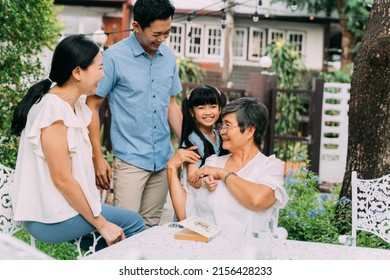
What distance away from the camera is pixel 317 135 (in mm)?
11102

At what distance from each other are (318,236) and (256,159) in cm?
197

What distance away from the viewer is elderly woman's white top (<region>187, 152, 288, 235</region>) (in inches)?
134

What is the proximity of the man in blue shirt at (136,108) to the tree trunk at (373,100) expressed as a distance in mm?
1759

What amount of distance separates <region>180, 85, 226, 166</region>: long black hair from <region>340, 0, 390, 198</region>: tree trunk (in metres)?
1.69

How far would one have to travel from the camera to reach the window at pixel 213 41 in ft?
68.5

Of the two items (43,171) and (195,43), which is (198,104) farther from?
(195,43)

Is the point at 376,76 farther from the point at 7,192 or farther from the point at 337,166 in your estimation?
the point at 337,166

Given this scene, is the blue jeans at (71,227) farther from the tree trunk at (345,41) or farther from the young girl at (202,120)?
the tree trunk at (345,41)

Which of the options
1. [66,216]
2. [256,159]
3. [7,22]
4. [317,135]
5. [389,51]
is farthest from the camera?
[317,135]

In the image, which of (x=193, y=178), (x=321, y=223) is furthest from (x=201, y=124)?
(x=321, y=223)

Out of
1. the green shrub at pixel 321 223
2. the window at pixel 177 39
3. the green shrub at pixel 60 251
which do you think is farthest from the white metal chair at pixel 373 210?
the window at pixel 177 39

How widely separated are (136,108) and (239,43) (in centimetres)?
1742

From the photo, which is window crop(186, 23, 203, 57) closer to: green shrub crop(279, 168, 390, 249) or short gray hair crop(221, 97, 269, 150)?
green shrub crop(279, 168, 390, 249)

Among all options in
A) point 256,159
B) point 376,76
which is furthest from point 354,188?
point 376,76
